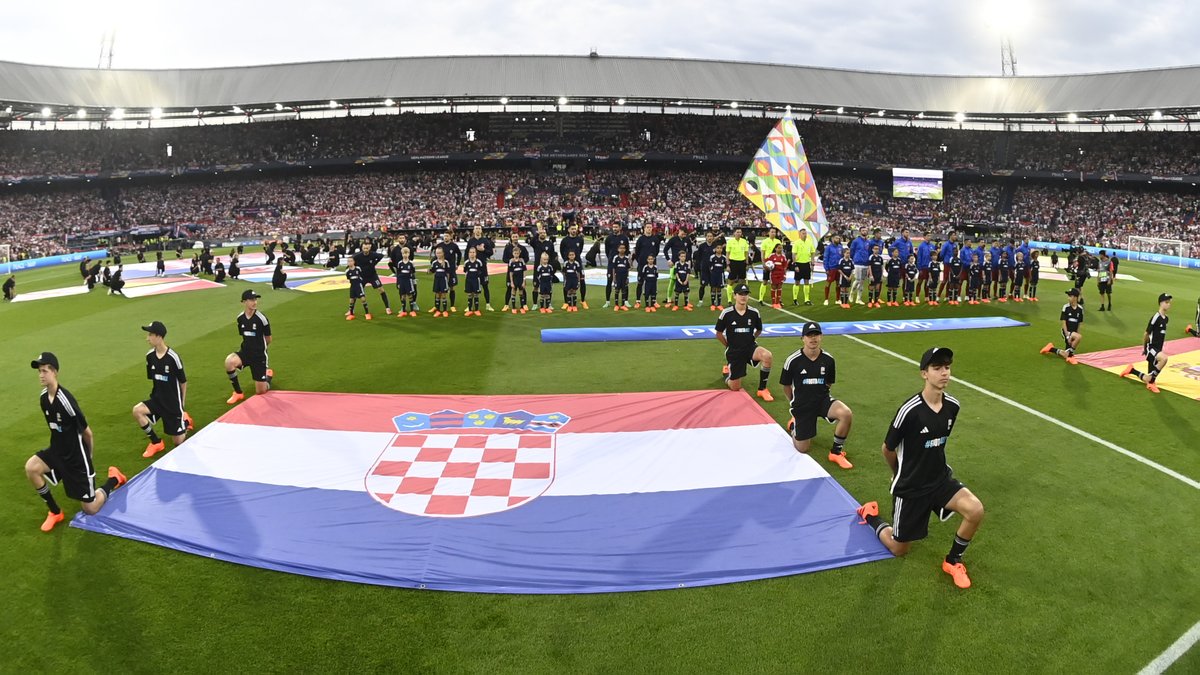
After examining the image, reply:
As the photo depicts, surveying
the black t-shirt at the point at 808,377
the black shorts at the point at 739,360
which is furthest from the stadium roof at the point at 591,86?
the black t-shirt at the point at 808,377

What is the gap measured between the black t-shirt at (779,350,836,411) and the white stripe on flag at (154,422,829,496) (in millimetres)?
774

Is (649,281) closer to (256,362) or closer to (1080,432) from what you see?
(256,362)

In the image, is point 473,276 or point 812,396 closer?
point 812,396

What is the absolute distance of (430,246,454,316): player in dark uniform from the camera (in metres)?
17.0

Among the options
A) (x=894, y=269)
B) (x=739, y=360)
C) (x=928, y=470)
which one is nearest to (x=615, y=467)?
(x=928, y=470)

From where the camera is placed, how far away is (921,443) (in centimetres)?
555

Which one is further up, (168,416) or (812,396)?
(812,396)

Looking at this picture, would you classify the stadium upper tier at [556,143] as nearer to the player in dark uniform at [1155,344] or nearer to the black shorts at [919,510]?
the player in dark uniform at [1155,344]

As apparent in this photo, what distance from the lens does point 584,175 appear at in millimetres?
57688

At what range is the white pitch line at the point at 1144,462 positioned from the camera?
4.73 metres

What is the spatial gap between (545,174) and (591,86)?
880cm

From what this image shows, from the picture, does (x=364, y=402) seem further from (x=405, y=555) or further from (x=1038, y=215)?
(x=1038, y=215)

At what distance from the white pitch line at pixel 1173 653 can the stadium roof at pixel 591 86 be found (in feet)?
164

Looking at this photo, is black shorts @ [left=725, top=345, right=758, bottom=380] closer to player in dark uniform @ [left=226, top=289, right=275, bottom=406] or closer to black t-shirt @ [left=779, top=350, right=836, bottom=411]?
black t-shirt @ [left=779, top=350, right=836, bottom=411]
